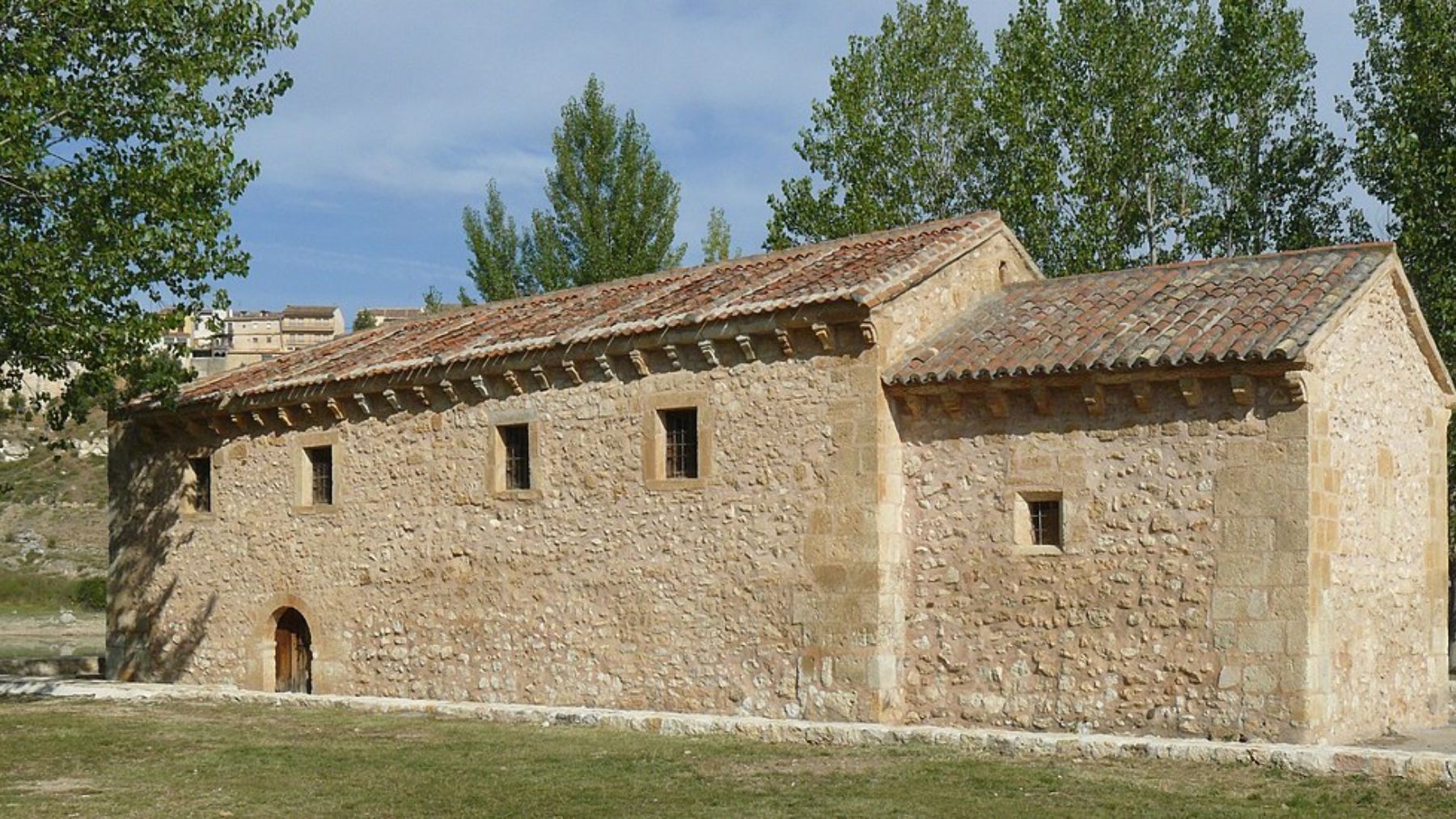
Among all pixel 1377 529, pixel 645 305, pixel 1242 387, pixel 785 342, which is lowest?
pixel 1377 529

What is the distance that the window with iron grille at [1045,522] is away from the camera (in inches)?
531

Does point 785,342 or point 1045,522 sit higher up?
point 785,342

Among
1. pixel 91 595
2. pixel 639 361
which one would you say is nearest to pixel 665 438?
pixel 639 361

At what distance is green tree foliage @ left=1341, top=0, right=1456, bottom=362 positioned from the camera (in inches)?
864

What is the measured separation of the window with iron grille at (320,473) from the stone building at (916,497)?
18 cm

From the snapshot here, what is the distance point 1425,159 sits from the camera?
2252 centimetres

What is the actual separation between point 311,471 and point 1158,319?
33.7 feet

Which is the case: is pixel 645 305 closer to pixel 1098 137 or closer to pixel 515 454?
pixel 515 454

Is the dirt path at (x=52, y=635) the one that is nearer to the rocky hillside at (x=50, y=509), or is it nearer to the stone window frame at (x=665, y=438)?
the rocky hillside at (x=50, y=509)

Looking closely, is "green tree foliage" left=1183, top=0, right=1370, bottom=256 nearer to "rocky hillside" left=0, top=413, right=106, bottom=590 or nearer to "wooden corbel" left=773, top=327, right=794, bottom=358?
"wooden corbel" left=773, top=327, right=794, bottom=358

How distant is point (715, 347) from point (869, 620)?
2923 millimetres

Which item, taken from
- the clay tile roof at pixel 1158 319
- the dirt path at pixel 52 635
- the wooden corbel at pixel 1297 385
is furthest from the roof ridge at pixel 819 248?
the dirt path at pixel 52 635

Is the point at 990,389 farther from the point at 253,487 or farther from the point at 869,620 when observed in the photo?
the point at 253,487

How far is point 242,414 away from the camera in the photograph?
19.6 m
